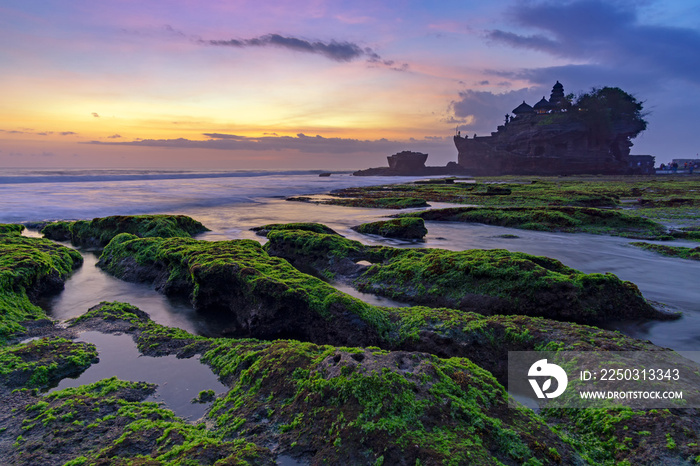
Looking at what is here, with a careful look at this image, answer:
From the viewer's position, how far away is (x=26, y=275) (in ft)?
21.8

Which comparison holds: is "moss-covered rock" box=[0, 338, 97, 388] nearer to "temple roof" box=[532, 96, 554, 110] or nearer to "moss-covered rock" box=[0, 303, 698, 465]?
"moss-covered rock" box=[0, 303, 698, 465]

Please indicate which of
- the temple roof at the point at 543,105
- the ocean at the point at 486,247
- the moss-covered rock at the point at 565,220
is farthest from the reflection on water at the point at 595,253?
the temple roof at the point at 543,105

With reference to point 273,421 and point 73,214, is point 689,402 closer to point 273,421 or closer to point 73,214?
point 273,421

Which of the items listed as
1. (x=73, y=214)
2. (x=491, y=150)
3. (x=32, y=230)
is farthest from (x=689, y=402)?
(x=491, y=150)

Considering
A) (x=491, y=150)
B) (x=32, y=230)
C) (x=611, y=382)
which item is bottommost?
(x=32, y=230)

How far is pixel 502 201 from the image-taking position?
85.8 ft

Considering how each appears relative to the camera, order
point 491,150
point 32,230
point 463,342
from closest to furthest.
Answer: point 463,342, point 32,230, point 491,150

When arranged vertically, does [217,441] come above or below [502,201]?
below

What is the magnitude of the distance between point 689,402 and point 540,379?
1238mm

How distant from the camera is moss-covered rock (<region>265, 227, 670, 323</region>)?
601 centimetres

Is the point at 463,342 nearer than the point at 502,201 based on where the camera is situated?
Yes

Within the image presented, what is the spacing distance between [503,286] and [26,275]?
8.64 m

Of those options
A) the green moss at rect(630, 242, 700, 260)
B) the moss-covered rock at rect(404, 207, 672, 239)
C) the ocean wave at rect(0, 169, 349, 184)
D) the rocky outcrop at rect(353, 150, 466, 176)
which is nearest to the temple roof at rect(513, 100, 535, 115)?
the rocky outcrop at rect(353, 150, 466, 176)

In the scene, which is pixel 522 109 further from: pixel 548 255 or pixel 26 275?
pixel 26 275
